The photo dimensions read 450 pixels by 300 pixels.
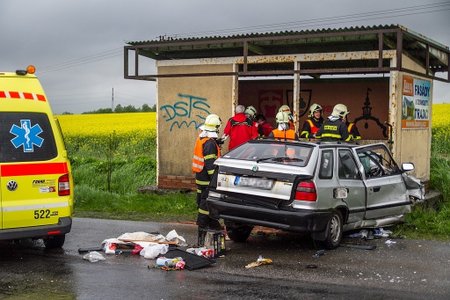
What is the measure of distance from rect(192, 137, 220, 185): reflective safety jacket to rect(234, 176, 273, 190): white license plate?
0.70 meters

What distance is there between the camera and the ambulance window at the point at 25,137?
767 cm

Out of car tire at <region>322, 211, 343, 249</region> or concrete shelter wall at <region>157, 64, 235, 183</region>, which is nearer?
car tire at <region>322, 211, 343, 249</region>

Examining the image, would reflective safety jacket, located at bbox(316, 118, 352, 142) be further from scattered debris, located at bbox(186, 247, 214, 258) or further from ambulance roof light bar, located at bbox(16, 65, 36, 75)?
ambulance roof light bar, located at bbox(16, 65, 36, 75)

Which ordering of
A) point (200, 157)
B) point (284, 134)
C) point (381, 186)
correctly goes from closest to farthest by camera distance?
point (200, 157) < point (381, 186) < point (284, 134)

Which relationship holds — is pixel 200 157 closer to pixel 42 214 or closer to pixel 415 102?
A: pixel 42 214

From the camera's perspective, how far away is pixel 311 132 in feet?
40.9

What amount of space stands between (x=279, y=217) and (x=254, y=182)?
1.95 feet

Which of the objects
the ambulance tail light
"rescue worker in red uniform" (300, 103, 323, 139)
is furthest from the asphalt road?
"rescue worker in red uniform" (300, 103, 323, 139)

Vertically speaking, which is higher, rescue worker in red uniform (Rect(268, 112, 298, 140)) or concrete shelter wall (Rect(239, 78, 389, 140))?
concrete shelter wall (Rect(239, 78, 389, 140))

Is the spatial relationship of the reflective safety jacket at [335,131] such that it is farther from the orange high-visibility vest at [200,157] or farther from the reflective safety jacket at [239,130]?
the orange high-visibility vest at [200,157]

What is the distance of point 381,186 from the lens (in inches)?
369

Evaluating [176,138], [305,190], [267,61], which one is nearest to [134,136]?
[176,138]

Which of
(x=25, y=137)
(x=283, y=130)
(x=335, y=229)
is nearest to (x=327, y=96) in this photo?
(x=283, y=130)

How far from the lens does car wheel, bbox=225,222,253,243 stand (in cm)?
909
